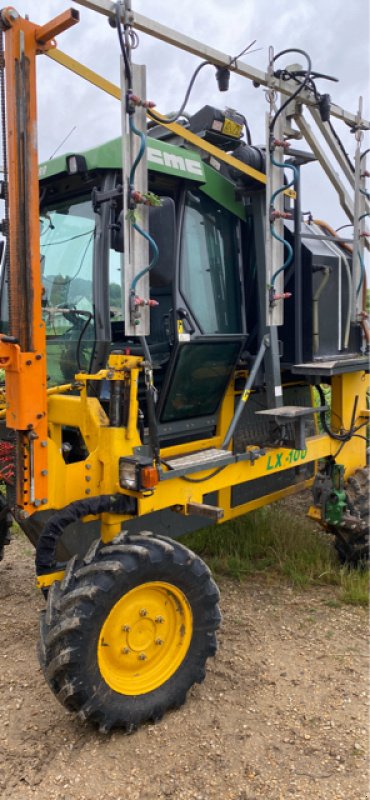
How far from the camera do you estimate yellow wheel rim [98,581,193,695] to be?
2842mm

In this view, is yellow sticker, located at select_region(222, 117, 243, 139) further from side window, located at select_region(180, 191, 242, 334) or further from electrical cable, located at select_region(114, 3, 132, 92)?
electrical cable, located at select_region(114, 3, 132, 92)

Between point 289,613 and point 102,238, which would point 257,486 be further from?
point 102,238

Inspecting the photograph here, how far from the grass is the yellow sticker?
2.88 metres

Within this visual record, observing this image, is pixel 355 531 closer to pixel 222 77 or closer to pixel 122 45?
pixel 222 77

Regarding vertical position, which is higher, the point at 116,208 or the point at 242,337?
the point at 116,208

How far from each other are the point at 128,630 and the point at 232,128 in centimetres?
292

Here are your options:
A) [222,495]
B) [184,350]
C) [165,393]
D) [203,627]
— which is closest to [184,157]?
[184,350]

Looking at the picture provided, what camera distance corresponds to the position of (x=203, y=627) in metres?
3.09

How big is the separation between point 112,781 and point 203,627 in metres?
0.76

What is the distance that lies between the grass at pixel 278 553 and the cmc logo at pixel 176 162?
2699mm

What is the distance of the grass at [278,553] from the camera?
14.6ft

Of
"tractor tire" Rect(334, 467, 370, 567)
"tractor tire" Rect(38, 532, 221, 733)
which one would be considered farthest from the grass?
"tractor tire" Rect(38, 532, 221, 733)

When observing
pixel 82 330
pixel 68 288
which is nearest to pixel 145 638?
pixel 82 330

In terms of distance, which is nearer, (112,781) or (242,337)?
(112,781)
